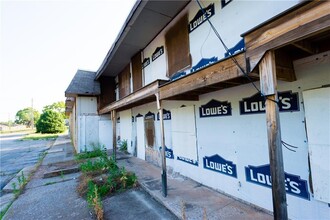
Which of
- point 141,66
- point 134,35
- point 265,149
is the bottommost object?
point 265,149

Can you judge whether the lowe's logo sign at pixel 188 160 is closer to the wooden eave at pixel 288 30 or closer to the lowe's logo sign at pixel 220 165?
the lowe's logo sign at pixel 220 165

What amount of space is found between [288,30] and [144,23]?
16.5ft

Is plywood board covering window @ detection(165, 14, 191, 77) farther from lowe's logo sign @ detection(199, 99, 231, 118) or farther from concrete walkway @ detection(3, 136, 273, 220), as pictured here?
concrete walkway @ detection(3, 136, 273, 220)

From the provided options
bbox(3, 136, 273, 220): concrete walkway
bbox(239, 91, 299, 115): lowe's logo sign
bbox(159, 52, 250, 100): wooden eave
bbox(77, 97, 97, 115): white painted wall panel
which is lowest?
bbox(3, 136, 273, 220): concrete walkway

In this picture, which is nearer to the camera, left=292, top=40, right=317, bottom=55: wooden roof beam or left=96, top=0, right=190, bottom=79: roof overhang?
left=292, top=40, right=317, bottom=55: wooden roof beam

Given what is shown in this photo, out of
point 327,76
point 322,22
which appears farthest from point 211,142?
point 322,22

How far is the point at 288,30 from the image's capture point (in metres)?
1.83

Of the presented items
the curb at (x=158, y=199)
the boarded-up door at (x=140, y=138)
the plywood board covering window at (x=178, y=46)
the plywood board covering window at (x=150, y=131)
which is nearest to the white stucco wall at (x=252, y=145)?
the plywood board covering window at (x=178, y=46)

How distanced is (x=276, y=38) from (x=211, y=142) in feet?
10.4

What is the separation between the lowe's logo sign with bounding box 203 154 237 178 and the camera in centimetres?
407

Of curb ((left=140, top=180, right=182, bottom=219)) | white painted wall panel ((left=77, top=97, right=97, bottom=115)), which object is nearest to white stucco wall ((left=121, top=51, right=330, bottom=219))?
curb ((left=140, top=180, right=182, bottom=219))

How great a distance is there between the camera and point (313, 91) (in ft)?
8.81

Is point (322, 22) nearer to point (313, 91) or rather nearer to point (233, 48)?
point (313, 91)

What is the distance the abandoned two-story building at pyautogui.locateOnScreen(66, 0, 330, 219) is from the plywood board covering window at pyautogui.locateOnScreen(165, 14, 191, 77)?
30 mm
